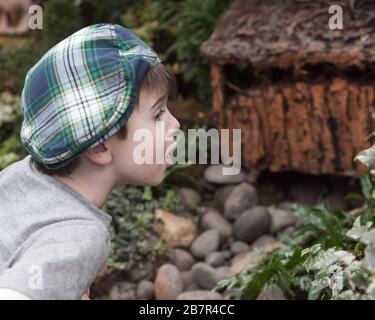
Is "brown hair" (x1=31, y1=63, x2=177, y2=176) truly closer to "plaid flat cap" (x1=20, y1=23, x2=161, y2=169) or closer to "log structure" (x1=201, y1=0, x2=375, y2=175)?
"plaid flat cap" (x1=20, y1=23, x2=161, y2=169)

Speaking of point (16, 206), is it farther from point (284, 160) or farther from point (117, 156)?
point (284, 160)

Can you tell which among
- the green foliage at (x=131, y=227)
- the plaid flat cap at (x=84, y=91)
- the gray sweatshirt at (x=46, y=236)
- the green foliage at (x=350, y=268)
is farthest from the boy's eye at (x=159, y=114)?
the green foliage at (x=131, y=227)

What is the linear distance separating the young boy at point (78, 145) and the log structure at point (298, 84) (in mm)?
2384

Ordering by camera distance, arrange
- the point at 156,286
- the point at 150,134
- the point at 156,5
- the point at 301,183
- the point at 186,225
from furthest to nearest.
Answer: the point at 156,5 → the point at 301,183 → the point at 186,225 → the point at 156,286 → the point at 150,134

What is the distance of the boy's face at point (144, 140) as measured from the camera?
200 cm

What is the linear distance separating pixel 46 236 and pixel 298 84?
9.42ft

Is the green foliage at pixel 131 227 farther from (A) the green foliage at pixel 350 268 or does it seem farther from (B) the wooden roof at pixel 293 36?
(A) the green foliage at pixel 350 268

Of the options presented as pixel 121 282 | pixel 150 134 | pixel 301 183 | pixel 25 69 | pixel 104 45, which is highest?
pixel 104 45

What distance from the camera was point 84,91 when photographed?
6.19 feet

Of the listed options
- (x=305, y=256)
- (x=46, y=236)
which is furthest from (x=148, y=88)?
(x=305, y=256)

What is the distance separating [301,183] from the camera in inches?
191

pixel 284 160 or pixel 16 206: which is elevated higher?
pixel 16 206
